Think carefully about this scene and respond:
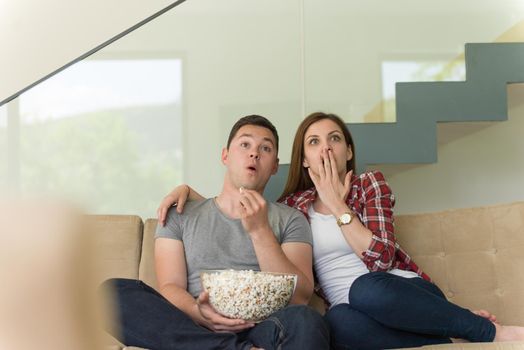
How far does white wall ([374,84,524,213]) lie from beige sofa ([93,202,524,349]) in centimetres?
111

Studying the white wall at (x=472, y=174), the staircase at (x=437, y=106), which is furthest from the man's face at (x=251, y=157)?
the white wall at (x=472, y=174)

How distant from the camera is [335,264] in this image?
2.41 meters

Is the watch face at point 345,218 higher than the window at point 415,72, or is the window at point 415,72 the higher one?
the window at point 415,72

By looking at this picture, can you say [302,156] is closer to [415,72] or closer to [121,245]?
[121,245]

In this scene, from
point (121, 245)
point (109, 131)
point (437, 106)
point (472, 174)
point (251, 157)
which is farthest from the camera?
point (472, 174)

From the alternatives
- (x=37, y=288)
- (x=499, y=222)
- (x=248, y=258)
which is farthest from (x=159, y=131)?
(x=37, y=288)

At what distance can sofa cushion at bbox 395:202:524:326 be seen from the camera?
97.4 inches

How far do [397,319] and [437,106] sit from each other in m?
1.41

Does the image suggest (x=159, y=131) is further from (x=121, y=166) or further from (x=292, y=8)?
(x=292, y=8)

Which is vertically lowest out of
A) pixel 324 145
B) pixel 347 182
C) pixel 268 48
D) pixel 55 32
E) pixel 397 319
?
pixel 397 319

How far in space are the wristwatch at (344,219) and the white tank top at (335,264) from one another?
2.6 inches

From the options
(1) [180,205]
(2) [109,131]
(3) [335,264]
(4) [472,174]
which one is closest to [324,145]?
(3) [335,264]

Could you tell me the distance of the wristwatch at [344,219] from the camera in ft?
7.69

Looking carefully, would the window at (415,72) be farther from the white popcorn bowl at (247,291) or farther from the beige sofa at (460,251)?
the white popcorn bowl at (247,291)
